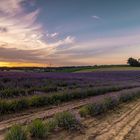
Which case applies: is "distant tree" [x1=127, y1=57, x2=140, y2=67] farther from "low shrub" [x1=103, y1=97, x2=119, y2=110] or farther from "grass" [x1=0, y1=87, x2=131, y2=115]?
"low shrub" [x1=103, y1=97, x2=119, y2=110]

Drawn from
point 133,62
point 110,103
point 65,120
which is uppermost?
point 133,62

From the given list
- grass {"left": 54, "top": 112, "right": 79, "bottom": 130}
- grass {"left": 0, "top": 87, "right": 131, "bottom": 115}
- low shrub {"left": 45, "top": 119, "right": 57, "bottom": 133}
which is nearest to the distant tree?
grass {"left": 0, "top": 87, "right": 131, "bottom": 115}

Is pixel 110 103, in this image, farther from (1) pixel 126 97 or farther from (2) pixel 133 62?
(2) pixel 133 62

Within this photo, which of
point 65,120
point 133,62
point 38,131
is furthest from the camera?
point 133,62

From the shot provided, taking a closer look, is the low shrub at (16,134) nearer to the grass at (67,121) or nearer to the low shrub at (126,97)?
the grass at (67,121)

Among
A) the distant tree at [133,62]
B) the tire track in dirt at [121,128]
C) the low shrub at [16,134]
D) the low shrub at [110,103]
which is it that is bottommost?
the tire track in dirt at [121,128]

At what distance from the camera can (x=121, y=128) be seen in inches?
416

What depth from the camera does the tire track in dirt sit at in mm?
9422

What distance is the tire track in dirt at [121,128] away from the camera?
30.9 ft

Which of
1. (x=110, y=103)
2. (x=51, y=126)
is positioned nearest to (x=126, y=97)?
(x=110, y=103)

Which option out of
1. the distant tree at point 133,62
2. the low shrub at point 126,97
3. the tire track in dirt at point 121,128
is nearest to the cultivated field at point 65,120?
the tire track in dirt at point 121,128

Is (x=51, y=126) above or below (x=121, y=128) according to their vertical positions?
above

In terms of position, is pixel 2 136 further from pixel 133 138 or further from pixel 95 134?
pixel 133 138

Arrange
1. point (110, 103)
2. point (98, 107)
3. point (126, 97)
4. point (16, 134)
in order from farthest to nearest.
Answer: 1. point (126, 97)
2. point (110, 103)
3. point (98, 107)
4. point (16, 134)
